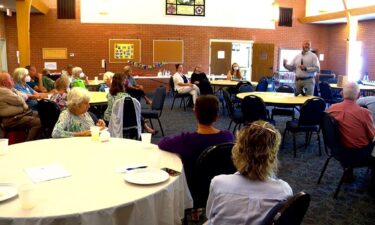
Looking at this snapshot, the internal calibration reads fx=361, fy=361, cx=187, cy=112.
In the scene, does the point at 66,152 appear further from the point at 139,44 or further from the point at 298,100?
the point at 139,44

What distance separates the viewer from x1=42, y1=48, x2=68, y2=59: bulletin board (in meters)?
12.9

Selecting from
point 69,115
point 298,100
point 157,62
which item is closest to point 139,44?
point 157,62

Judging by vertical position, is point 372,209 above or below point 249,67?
below

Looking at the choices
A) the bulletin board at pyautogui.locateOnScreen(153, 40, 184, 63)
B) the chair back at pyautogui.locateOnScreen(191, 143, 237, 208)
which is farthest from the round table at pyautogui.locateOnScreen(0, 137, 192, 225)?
the bulletin board at pyautogui.locateOnScreen(153, 40, 184, 63)

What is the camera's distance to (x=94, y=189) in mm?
1976

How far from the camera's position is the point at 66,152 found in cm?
271

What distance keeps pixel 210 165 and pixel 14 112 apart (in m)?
3.59

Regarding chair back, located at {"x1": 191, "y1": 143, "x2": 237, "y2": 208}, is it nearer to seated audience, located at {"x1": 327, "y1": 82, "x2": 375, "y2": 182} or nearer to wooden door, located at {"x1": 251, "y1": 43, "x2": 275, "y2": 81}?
seated audience, located at {"x1": 327, "y1": 82, "x2": 375, "y2": 182}

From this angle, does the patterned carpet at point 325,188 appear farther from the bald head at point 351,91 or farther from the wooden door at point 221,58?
the wooden door at point 221,58

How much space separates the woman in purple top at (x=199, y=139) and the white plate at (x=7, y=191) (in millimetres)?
1102

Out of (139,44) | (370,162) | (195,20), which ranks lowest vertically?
(370,162)

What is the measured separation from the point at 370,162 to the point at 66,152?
9.69 ft

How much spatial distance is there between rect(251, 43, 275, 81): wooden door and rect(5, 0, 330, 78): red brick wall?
470mm

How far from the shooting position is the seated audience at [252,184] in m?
1.63
